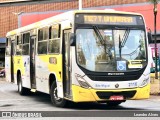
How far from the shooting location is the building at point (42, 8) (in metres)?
60.6

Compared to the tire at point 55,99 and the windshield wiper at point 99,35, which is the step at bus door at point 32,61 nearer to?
the tire at point 55,99

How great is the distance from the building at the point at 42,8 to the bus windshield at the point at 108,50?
43740mm

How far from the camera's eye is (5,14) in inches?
3177

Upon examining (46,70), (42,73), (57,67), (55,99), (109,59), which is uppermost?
(109,59)

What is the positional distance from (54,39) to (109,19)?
7.29ft

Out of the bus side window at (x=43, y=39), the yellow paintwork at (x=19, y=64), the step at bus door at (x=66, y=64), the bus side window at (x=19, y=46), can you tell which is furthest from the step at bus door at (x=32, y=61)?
the step at bus door at (x=66, y=64)

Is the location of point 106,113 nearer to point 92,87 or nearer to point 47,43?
point 92,87

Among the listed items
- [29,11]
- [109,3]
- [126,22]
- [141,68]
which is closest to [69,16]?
[126,22]

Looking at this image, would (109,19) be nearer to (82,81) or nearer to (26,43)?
(82,81)

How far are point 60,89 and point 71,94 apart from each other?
0.96m

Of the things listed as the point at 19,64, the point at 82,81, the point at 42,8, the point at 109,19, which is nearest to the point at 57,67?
the point at 82,81

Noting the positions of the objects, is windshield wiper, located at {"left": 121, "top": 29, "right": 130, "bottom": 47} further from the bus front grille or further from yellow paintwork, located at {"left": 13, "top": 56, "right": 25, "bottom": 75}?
yellow paintwork, located at {"left": 13, "top": 56, "right": 25, "bottom": 75}

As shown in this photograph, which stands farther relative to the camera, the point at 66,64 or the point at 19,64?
the point at 19,64

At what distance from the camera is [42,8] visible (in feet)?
246
